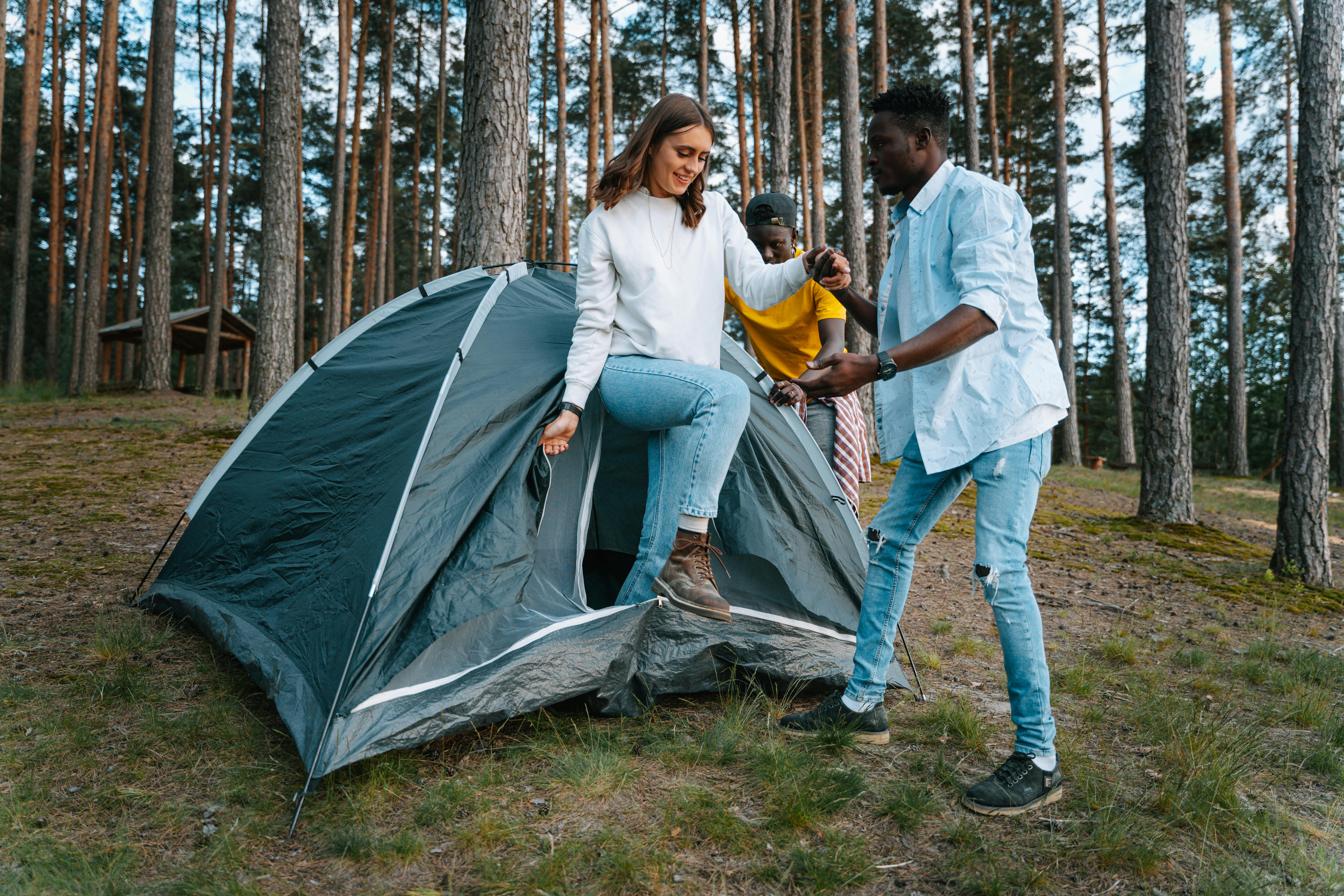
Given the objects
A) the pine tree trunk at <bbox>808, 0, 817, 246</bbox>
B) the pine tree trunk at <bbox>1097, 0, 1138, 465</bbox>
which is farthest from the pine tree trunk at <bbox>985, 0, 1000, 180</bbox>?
the pine tree trunk at <bbox>808, 0, 817, 246</bbox>

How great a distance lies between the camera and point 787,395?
7.69 ft

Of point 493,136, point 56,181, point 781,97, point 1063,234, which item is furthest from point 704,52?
point 56,181

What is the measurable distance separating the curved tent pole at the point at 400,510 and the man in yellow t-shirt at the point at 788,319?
0.86m

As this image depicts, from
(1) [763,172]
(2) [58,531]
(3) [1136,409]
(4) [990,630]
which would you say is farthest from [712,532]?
(3) [1136,409]

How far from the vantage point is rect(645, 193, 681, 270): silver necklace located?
2.54m

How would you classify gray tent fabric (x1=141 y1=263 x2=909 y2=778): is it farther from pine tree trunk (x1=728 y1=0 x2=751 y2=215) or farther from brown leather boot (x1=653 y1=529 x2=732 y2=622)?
pine tree trunk (x1=728 y1=0 x2=751 y2=215)

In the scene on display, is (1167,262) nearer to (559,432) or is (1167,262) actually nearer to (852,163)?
(852,163)

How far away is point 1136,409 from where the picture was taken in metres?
26.8

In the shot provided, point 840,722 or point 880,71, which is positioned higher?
point 880,71

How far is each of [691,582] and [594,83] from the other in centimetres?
1335

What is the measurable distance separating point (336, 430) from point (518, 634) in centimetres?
120

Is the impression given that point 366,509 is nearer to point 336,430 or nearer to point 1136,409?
point 336,430

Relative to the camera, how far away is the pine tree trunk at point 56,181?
1636 centimetres

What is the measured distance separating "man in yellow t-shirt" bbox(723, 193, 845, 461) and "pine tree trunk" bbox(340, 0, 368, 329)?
13.3 m
